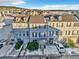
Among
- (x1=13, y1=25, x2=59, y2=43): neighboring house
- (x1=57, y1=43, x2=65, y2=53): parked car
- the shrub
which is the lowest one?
(x1=57, y1=43, x2=65, y2=53): parked car

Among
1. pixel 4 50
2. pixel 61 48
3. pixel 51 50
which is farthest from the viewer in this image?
pixel 61 48

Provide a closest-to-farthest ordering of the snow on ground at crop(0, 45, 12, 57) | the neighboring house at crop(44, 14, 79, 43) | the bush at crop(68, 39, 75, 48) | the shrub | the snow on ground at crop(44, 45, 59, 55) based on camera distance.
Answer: the snow on ground at crop(0, 45, 12, 57) < the snow on ground at crop(44, 45, 59, 55) < the bush at crop(68, 39, 75, 48) < the shrub < the neighboring house at crop(44, 14, 79, 43)

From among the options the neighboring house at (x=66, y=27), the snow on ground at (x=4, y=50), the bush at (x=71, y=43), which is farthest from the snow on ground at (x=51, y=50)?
the snow on ground at (x=4, y=50)

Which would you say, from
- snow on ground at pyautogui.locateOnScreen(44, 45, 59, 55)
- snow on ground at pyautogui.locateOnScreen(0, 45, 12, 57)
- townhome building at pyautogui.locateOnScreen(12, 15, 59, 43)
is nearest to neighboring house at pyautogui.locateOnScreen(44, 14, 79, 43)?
townhome building at pyautogui.locateOnScreen(12, 15, 59, 43)

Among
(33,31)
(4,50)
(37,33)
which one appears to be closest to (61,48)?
(37,33)

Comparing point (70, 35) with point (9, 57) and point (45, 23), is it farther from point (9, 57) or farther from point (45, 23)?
point (9, 57)

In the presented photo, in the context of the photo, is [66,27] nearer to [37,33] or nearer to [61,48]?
[61,48]

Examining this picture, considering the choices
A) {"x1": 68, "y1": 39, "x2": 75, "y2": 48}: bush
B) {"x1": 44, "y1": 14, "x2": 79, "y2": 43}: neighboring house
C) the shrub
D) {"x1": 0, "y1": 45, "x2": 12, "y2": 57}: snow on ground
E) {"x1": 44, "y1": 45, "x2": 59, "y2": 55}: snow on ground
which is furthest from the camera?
{"x1": 44, "y1": 14, "x2": 79, "y2": 43}: neighboring house

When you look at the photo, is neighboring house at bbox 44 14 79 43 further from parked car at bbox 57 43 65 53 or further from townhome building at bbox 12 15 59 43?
parked car at bbox 57 43 65 53

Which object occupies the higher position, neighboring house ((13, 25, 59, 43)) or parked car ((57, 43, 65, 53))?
neighboring house ((13, 25, 59, 43))

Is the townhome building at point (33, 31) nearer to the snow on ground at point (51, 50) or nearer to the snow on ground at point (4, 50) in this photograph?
the snow on ground at point (51, 50)

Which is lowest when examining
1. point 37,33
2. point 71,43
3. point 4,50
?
point 4,50

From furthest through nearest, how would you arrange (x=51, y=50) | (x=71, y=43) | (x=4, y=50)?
(x=71, y=43) < (x=4, y=50) < (x=51, y=50)
